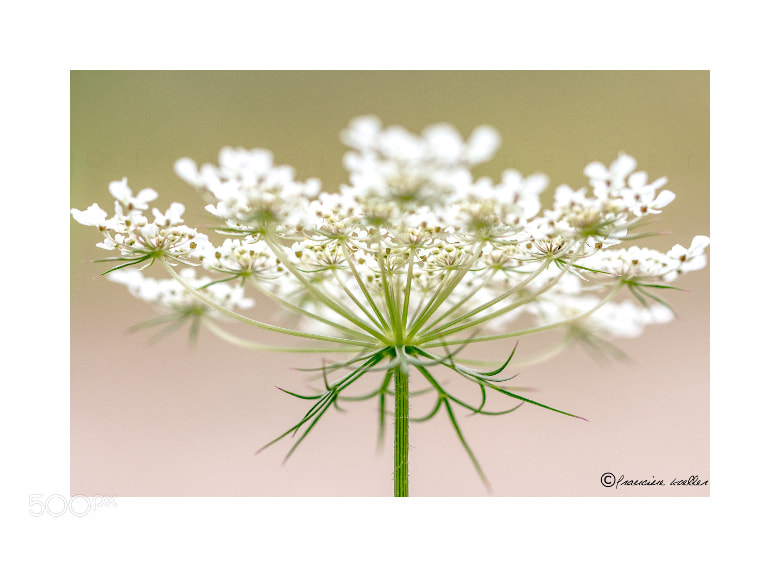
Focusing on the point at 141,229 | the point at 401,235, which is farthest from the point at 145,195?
the point at 401,235

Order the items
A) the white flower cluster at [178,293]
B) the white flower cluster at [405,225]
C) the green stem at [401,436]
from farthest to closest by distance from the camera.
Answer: the white flower cluster at [178,293]
the green stem at [401,436]
the white flower cluster at [405,225]

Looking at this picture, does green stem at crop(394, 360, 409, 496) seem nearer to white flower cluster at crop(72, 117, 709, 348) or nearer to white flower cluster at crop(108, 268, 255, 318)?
white flower cluster at crop(72, 117, 709, 348)

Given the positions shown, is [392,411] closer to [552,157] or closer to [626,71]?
[552,157]
